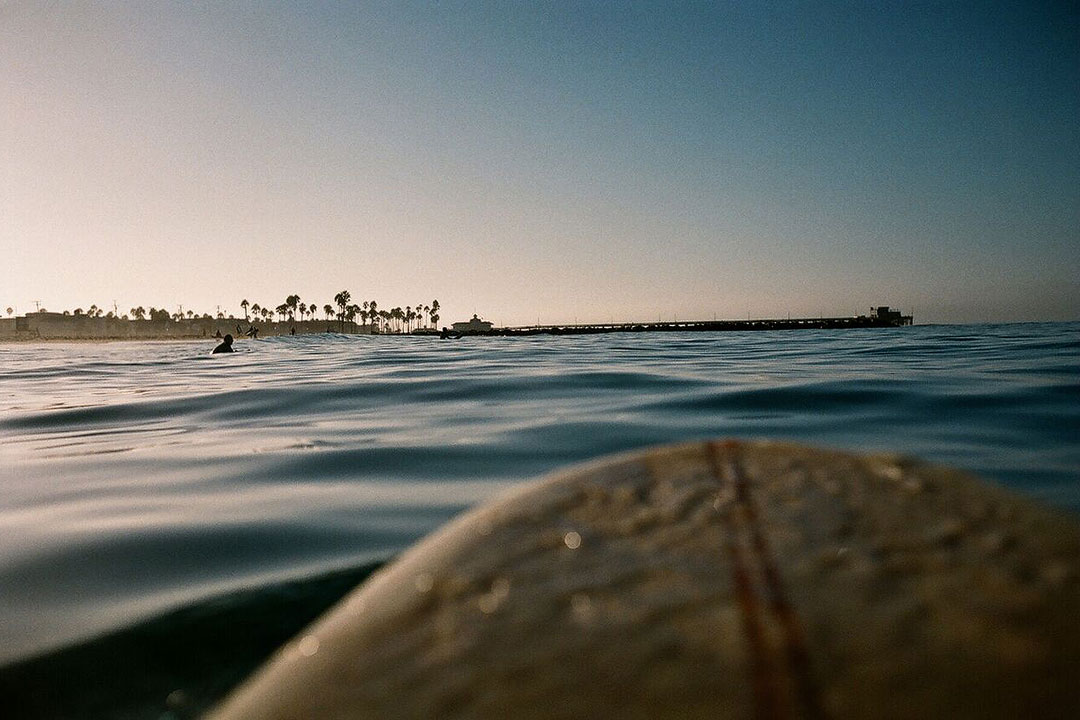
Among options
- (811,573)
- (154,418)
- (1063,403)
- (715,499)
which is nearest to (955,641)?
(811,573)

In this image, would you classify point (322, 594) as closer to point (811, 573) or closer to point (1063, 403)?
point (811, 573)

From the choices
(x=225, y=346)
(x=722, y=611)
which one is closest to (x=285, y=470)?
(x=722, y=611)

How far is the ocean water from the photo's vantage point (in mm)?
1836

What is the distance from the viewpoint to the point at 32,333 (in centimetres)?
13525

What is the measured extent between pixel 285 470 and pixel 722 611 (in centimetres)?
367

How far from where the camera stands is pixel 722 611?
951 mm

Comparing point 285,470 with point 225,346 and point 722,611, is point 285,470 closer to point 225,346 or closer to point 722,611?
point 722,611

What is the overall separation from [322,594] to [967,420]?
490cm

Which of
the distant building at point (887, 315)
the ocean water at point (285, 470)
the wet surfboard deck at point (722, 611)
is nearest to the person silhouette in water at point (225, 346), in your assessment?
the ocean water at point (285, 470)

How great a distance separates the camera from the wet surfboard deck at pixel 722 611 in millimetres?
833

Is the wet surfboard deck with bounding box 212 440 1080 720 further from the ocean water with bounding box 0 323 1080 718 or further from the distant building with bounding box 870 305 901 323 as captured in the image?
the distant building with bounding box 870 305 901 323

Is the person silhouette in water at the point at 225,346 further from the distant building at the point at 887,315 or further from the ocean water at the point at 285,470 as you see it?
the distant building at the point at 887,315

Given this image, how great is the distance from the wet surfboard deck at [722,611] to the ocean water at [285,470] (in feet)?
2.56

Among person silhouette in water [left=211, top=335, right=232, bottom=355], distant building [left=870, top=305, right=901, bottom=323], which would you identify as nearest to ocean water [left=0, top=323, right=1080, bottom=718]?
person silhouette in water [left=211, top=335, right=232, bottom=355]
